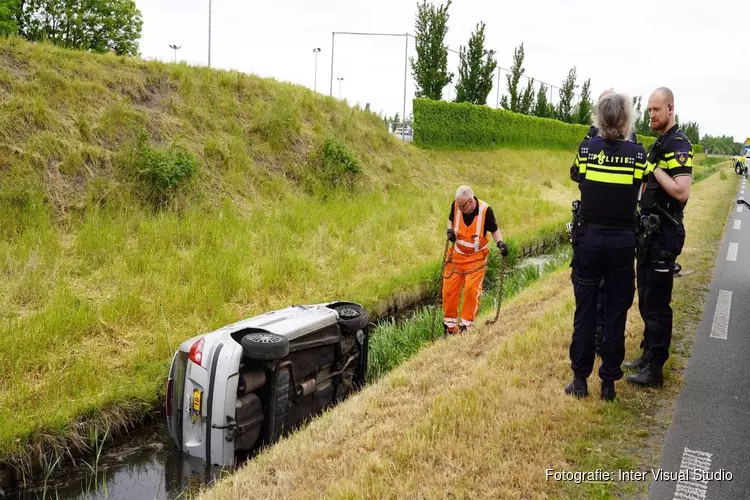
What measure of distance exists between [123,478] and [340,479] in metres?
2.63

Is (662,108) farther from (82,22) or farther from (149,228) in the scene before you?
(82,22)

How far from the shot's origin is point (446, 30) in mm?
28359

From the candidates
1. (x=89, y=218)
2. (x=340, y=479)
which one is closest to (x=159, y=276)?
(x=89, y=218)

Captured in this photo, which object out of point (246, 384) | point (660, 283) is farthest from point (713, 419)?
point (246, 384)

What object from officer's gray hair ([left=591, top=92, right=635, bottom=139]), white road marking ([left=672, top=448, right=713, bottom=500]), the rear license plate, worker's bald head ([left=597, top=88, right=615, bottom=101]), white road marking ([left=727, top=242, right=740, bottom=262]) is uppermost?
worker's bald head ([left=597, top=88, right=615, bottom=101])

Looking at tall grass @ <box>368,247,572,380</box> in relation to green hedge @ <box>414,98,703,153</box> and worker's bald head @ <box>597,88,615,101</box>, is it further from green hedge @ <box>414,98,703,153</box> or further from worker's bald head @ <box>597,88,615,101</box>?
green hedge @ <box>414,98,703,153</box>

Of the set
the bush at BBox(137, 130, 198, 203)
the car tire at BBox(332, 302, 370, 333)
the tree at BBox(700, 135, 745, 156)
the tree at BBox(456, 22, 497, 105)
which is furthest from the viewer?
the tree at BBox(700, 135, 745, 156)

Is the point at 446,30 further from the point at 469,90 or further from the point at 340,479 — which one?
the point at 340,479

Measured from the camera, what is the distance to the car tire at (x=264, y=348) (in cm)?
462

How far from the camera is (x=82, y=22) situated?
2770 centimetres

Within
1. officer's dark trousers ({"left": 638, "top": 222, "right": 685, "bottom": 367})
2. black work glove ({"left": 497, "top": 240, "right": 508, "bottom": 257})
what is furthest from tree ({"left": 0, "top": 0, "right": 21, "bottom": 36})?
officer's dark trousers ({"left": 638, "top": 222, "right": 685, "bottom": 367})

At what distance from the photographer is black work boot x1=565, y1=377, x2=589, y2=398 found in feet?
14.5

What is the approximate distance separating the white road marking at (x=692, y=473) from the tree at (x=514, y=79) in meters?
35.6

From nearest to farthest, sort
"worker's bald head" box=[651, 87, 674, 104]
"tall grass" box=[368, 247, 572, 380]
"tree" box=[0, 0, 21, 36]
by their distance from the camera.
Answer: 1. "worker's bald head" box=[651, 87, 674, 104]
2. "tall grass" box=[368, 247, 572, 380]
3. "tree" box=[0, 0, 21, 36]
